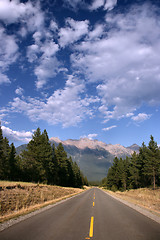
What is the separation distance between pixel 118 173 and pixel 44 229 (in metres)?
54.6

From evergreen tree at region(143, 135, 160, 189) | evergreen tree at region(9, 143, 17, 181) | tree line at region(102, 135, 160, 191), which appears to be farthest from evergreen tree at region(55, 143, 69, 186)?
evergreen tree at region(143, 135, 160, 189)

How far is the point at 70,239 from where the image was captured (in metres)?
5.20

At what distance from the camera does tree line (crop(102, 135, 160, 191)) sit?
37256mm

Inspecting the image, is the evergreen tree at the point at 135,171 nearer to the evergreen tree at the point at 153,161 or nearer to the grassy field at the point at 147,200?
the evergreen tree at the point at 153,161

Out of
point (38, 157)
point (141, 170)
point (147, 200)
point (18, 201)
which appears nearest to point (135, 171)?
point (141, 170)

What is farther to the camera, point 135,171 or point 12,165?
point 135,171

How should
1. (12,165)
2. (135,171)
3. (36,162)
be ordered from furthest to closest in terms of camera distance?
(135,171)
(12,165)
(36,162)

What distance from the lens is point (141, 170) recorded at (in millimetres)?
47000

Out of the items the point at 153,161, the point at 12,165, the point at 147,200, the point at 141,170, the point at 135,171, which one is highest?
the point at 153,161

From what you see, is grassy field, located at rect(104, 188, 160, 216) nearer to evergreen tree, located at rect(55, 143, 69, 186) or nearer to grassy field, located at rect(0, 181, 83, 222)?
grassy field, located at rect(0, 181, 83, 222)

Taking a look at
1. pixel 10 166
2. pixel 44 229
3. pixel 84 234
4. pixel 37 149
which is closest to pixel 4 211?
pixel 44 229

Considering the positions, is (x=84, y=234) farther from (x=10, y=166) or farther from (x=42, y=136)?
(x=10, y=166)

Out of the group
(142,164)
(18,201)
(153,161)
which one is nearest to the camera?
(18,201)

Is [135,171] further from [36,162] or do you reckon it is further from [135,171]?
[36,162]
